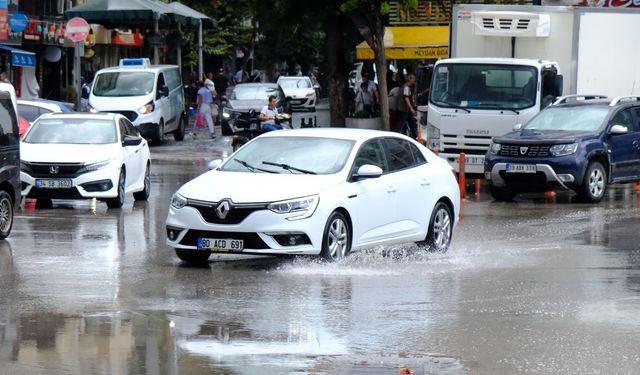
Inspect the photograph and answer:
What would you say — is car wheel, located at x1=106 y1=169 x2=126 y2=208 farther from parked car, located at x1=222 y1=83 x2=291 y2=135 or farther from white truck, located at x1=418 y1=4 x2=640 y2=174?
parked car, located at x1=222 y1=83 x2=291 y2=135

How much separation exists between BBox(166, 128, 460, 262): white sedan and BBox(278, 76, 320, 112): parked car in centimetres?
4308

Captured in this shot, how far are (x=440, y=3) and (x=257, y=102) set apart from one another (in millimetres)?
6509

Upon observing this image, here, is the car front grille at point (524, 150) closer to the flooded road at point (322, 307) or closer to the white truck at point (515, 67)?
the white truck at point (515, 67)

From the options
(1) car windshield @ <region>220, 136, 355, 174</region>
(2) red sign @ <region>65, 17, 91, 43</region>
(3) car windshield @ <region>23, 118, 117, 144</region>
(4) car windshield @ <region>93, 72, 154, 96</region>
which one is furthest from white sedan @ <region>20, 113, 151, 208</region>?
(4) car windshield @ <region>93, 72, 154, 96</region>

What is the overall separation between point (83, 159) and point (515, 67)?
8.80 metres

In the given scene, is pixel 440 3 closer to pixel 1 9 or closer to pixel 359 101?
pixel 359 101

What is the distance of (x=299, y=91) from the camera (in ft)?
201

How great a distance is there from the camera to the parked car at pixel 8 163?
16.3 meters

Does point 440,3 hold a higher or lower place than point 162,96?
higher

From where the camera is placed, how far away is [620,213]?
21.2 meters

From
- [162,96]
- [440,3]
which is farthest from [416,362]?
[440,3]

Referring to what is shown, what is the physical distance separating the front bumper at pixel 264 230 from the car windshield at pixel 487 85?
12625mm

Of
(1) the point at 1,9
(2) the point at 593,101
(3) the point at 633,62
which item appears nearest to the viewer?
(2) the point at 593,101

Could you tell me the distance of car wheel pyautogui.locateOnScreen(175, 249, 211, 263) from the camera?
14.2 meters
